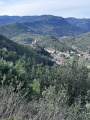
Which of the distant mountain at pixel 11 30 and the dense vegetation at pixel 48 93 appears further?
the distant mountain at pixel 11 30

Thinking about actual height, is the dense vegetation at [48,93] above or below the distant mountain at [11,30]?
above

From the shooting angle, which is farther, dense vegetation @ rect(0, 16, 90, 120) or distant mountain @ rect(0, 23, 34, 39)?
distant mountain @ rect(0, 23, 34, 39)

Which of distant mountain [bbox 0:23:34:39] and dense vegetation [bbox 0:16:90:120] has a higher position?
dense vegetation [bbox 0:16:90:120]

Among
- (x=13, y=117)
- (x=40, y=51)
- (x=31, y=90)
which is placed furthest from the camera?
(x=40, y=51)

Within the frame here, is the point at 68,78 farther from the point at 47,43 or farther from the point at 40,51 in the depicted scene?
the point at 47,43

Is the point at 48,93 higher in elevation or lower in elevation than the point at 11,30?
higher

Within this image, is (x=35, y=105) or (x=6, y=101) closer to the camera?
(x=6, y=101)

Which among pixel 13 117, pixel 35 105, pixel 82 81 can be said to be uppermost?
pixel 13 117

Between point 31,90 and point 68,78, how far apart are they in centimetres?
197

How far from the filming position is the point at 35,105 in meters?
4.37

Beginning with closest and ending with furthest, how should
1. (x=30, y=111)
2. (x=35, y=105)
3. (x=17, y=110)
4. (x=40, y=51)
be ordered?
(x=17, y=110) < (x=30, y=111) < (x=35, y=105) < (x=40, y=51)

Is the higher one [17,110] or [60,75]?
[17,110]

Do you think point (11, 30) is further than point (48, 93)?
Yes

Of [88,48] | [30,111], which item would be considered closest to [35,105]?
[30,111]
